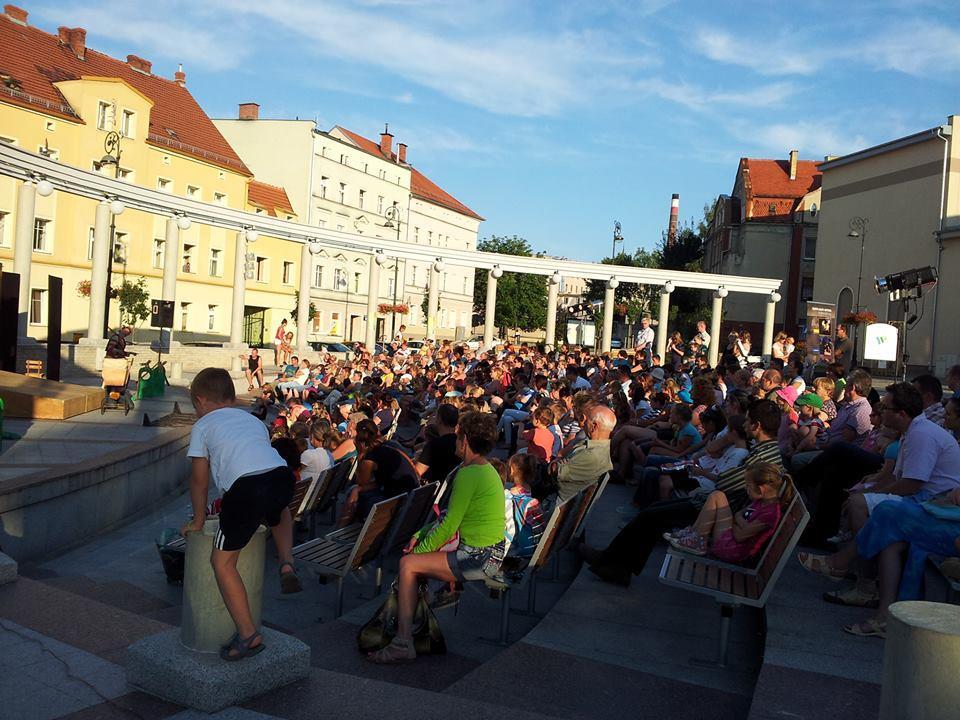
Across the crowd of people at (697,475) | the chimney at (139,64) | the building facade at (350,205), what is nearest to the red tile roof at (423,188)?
the building facade at (350,205)

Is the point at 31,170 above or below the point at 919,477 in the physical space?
above

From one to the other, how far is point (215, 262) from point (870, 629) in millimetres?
48066

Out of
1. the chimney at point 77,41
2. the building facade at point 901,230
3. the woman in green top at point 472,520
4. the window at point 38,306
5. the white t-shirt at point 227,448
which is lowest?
the woman in green top at point 472,520

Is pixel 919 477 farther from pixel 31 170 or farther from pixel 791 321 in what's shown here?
pixel 791 321

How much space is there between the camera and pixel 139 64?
49.0 m

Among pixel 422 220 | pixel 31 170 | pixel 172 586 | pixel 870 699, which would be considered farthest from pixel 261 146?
pixel 870 699

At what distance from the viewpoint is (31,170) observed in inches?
981

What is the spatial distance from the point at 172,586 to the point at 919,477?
19.2 feet

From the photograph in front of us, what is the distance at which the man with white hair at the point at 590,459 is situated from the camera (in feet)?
24.7

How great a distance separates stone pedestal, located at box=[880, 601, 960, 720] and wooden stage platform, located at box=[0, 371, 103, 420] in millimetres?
13829

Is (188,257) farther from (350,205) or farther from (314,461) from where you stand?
(314,461)

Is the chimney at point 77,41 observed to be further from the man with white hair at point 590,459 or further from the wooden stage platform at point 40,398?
the man with white hair at point 590,459

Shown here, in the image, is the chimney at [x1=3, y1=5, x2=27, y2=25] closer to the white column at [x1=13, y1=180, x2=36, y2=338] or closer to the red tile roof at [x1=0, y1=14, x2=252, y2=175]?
the red tile roof at [x1=0, y1=14, x2=252, y2=175]

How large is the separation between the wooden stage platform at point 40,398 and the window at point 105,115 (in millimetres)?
29044
